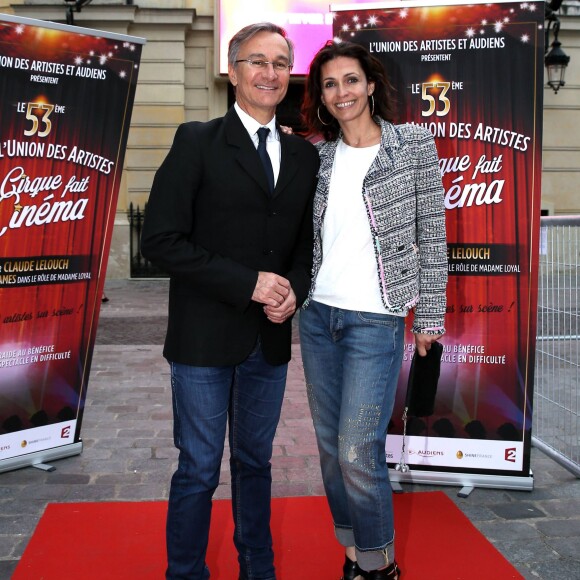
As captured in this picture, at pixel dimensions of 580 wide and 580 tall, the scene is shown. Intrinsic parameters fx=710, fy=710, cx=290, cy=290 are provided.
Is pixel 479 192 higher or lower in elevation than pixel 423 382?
higher

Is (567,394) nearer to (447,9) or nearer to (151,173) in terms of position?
(447,9)

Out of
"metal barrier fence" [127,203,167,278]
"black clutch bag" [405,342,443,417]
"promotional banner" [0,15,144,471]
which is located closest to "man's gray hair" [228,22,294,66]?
"black clutch bag" [405,342,443,417]

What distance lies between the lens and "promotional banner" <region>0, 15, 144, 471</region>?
3701 millimetres

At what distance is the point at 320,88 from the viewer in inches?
108

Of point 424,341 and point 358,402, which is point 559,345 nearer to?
point 424,341

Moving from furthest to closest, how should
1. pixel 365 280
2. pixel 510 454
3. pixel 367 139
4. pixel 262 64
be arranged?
pixel 510 454 < pixel 367 139 < pixel 365 280 < pixel 262 64

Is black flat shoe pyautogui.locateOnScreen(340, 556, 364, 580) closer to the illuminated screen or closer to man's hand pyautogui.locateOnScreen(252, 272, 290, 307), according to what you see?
man's hand pyautogui.locateOnScreen(252, 272, 290, 307)

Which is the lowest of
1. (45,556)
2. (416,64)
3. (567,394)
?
(45,556)

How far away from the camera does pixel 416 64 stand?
3.51 meters

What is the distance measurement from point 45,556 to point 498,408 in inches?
90.8

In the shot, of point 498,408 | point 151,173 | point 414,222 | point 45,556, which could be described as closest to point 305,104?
point 414,222

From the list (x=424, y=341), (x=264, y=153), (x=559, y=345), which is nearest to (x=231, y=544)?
(x=424, y=341)

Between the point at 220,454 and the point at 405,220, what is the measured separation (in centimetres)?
106

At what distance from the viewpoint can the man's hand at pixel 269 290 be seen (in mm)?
2340
